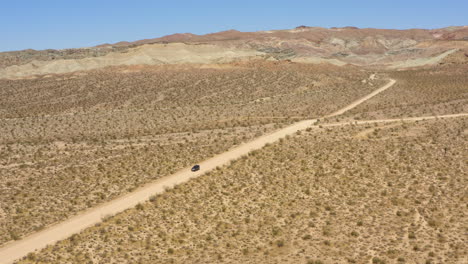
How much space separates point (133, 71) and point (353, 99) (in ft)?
210

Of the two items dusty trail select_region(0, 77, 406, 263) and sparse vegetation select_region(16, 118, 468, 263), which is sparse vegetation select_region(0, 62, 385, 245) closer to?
dusty trail select_region(0, 77, 406, 263)

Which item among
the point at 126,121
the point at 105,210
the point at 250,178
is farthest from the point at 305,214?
the point at 126,121

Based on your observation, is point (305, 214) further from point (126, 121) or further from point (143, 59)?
point (143, 59)

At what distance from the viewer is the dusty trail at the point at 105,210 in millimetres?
20484

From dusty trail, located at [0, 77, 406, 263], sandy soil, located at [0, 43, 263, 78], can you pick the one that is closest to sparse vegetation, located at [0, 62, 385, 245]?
dusty trail, located at [0, 77, 406, 263]

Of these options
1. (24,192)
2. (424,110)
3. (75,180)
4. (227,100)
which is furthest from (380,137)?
(227,100)

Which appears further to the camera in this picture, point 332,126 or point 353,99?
point 353,99

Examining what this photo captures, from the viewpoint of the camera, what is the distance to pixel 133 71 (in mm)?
112562

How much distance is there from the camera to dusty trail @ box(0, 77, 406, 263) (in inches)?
806

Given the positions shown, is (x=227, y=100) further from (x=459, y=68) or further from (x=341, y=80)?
(x=459, y=68)

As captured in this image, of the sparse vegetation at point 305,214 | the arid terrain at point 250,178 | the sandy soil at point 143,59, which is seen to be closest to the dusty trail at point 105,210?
the arid terrain at point 250,178

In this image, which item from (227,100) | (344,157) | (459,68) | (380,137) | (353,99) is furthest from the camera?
(459,68)

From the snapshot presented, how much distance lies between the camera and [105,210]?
81.7 ft

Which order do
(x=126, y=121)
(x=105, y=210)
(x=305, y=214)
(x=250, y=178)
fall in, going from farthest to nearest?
(x=126, y=121), (x=250, y=178), (x=105, y=210), (x=305, y=214)
